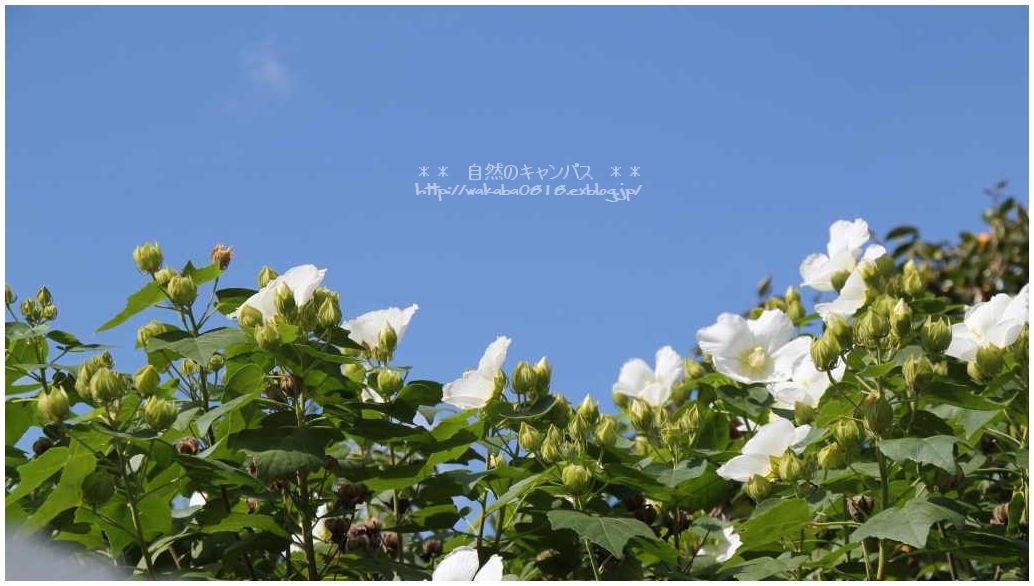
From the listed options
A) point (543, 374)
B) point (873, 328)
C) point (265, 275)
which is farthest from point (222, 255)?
point (873, 328)

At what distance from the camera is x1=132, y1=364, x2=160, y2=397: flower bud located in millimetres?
1964

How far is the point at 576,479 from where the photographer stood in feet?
6.26

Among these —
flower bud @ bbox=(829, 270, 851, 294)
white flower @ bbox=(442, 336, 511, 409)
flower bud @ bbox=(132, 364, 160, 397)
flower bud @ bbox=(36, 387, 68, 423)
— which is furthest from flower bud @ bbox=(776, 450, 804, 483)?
flower bud @ bbox=(36, 387, 68, 423)

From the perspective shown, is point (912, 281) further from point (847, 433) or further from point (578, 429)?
point (578, 429)

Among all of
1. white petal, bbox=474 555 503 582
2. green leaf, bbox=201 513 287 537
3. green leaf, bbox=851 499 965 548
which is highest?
green leaf, bbox=201 513 287 537

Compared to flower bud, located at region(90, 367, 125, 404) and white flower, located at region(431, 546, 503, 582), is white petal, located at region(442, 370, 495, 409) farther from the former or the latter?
flower bud, located at region(90, 367, 125, 404)

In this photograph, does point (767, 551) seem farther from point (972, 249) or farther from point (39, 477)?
point (972, 249)

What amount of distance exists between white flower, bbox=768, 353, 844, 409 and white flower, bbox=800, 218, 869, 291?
0.59m

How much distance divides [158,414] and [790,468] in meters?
1.04

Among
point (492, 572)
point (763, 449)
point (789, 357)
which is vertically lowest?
point (492, 572)

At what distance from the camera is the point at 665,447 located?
93.4 inches

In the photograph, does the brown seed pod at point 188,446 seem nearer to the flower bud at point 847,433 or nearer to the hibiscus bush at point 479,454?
the hibiscus bush at point 479,454

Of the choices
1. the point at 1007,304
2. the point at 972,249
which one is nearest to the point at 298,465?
the point at 1007,304

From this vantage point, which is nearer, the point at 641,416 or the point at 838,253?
the point at 641,416
